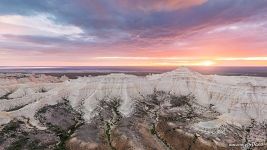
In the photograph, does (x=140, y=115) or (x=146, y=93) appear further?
(x=146, y=93)

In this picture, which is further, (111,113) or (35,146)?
(111,113)

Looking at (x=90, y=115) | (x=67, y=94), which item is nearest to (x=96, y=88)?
(x=67, y=94)

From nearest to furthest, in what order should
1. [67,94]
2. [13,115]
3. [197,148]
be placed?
1. [197,148]
2. [13,115]
3. [67,94]

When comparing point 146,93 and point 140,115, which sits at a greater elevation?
point 146,93

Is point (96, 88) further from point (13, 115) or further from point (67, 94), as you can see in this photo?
point (13, 115)

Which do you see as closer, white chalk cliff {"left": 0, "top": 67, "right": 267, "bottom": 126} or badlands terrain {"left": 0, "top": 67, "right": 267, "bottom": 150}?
badlands terrain {"left": 0, "top": 67, "right": 267, "bottom": 150}

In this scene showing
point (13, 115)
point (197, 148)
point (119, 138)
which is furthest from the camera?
point (13, 115)

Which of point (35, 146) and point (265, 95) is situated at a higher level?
point (265, 95)

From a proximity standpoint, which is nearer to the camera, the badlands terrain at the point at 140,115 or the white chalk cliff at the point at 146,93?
the badlands terrain at the point at 140,115
